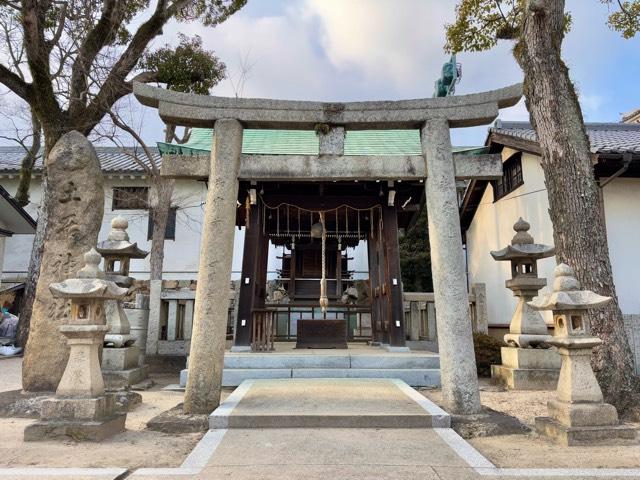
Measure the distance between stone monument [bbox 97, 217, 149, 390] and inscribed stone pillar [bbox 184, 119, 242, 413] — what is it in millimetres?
2918

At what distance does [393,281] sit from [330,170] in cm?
442

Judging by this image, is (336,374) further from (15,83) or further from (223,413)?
(15,83)

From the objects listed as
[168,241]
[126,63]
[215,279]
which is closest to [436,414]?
[215,279]

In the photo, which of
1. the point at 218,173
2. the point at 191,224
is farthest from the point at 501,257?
the point at 191,224

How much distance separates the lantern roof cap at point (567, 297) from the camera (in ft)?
16.3

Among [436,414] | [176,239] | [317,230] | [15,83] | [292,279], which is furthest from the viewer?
[176,239]

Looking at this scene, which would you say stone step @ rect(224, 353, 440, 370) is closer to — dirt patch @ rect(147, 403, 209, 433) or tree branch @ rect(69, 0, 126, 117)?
dirt patch @ rect(147, 403, 209, 433)

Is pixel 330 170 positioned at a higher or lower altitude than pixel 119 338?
higher

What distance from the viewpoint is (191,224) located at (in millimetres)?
20500

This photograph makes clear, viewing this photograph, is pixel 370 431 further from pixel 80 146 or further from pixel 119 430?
pixel 80 146

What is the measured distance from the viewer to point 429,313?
11.6 metres

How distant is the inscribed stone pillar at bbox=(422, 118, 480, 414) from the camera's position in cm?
565

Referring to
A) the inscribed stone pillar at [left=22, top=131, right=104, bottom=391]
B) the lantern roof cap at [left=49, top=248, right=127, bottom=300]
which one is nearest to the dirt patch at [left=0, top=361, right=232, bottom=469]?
the inscribed stone pillar at [left=22, top=131, right=104, bottom=391]

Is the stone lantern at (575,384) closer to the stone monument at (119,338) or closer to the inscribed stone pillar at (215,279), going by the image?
the inscribed stone pillar at (215,279)
